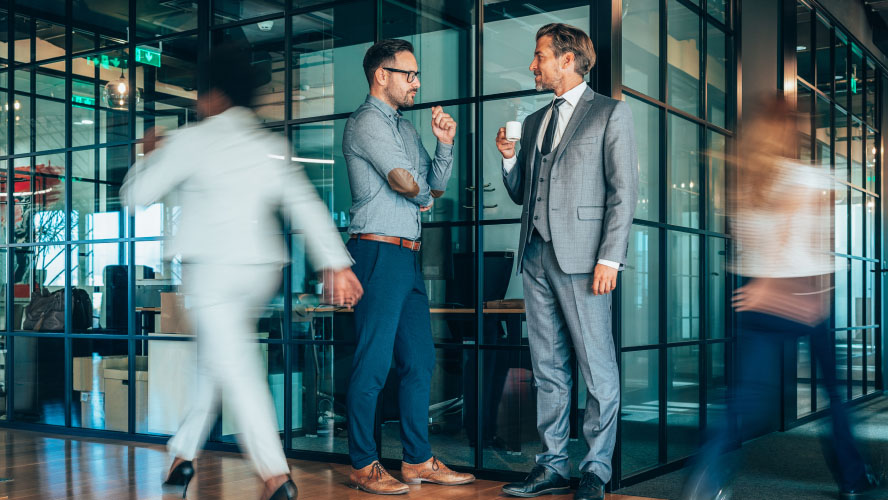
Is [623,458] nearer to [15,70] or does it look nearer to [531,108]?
[531,108]

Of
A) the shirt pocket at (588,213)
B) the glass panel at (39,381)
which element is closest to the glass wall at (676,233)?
the shirt pocket at (588,213)

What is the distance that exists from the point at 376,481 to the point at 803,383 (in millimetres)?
3134

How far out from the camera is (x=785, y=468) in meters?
3.72

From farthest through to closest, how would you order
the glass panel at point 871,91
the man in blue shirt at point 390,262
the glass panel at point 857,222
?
1. the glass panel at point 871,91
2. the glass panel at point 857,222
3. the man in blue shirt at point 390,262

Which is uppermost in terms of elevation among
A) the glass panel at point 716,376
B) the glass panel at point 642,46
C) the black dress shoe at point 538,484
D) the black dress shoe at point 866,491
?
the glass panel at point 642,46

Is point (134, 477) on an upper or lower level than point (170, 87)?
lower

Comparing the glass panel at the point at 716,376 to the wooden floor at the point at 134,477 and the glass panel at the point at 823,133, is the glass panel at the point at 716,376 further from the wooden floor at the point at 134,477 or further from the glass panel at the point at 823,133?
the glass panel at the point at 823,133

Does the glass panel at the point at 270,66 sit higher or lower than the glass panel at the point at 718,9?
lower

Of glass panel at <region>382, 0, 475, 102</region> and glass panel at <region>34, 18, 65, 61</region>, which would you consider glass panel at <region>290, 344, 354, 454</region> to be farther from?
glass panel at <region>34, 18, 65, 61</region>

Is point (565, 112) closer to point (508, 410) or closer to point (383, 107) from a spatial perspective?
point (383, 107)

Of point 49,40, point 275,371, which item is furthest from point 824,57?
point 49,40

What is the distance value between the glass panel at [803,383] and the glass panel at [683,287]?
4.67 ft

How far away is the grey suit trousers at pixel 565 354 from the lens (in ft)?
9.72

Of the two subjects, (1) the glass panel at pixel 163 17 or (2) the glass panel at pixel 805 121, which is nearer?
(1) the glass panel at pixel 163 17
